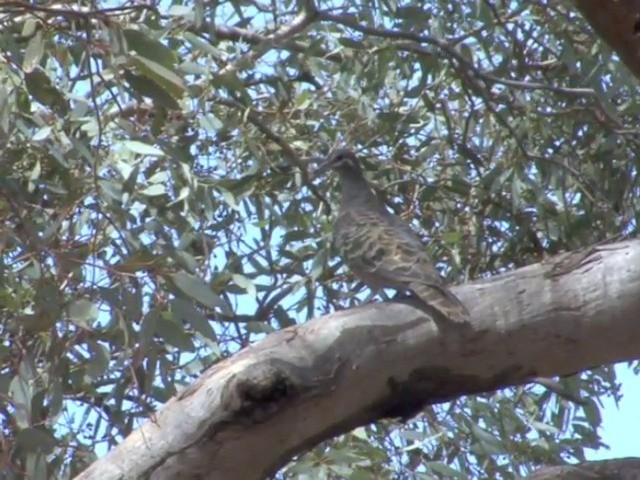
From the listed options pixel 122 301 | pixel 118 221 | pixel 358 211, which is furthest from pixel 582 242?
pixel 122 301

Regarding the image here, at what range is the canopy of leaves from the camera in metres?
3.30

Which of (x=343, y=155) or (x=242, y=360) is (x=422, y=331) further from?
(x=343, y=155)

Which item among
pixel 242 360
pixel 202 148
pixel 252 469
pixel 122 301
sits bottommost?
pixel 252 469

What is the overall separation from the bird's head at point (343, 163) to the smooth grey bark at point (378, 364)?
174cm

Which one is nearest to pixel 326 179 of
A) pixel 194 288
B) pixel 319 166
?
pixel 319 166

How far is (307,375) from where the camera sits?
245cm

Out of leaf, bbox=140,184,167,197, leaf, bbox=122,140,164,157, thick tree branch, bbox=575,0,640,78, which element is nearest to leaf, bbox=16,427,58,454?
leaf, bbox=122,140,164,157

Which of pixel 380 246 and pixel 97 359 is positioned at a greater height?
pixel 380 246

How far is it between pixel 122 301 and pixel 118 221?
0.61 m

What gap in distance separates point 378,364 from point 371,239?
1.44m

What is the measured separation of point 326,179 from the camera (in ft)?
15.9

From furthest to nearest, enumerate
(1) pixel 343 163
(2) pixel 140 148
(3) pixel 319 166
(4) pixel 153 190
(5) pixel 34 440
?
1. (3) pixel 319 166
2. (1) pixel 343 163
3. (4) pixel 153 190
4. (2) pixel 140 148
5. (5) pixel 34 440

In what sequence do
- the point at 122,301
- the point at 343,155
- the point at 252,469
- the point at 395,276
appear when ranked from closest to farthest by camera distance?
the point at 252,469
the point at 122,301
the point at 395,276
the point at 343,155

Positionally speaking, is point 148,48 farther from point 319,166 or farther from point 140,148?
point 319,166
